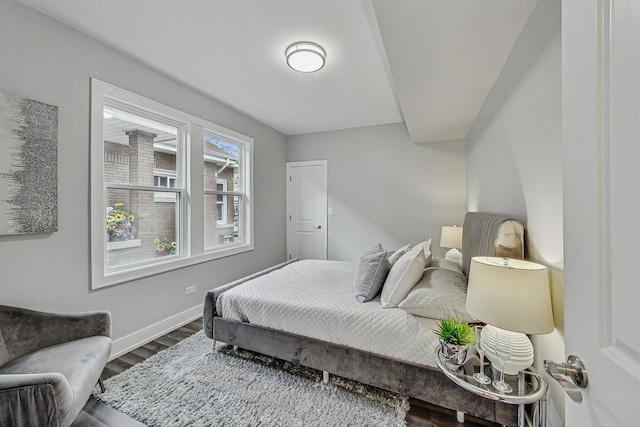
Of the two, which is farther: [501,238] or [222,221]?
[222,221]

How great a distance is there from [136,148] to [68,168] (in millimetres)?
679

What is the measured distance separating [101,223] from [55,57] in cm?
129

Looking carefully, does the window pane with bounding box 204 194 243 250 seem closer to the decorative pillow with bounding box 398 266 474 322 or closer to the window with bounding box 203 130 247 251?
the window with bounding box 203 130 247 251

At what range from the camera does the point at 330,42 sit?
2.14m

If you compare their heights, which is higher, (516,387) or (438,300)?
(438,300)

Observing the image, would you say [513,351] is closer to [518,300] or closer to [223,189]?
[518,300]

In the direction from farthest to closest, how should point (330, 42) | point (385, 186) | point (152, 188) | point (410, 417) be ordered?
point (385, 186)
point (152, 188)
point (330, 42)
point (410, 417)

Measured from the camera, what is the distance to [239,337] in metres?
2.09

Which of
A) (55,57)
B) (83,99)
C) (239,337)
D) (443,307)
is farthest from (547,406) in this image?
(55,57)

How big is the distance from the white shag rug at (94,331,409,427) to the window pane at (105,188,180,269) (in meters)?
1.02

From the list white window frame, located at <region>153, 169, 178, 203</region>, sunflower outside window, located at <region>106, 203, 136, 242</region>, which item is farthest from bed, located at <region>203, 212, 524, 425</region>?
white window frame, located at <region>153, 169, 178, 203</region>

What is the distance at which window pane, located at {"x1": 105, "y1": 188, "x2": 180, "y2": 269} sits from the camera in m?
2.38

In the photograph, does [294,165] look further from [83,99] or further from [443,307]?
[443,307]

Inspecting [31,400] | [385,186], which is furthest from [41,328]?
[385,186]
